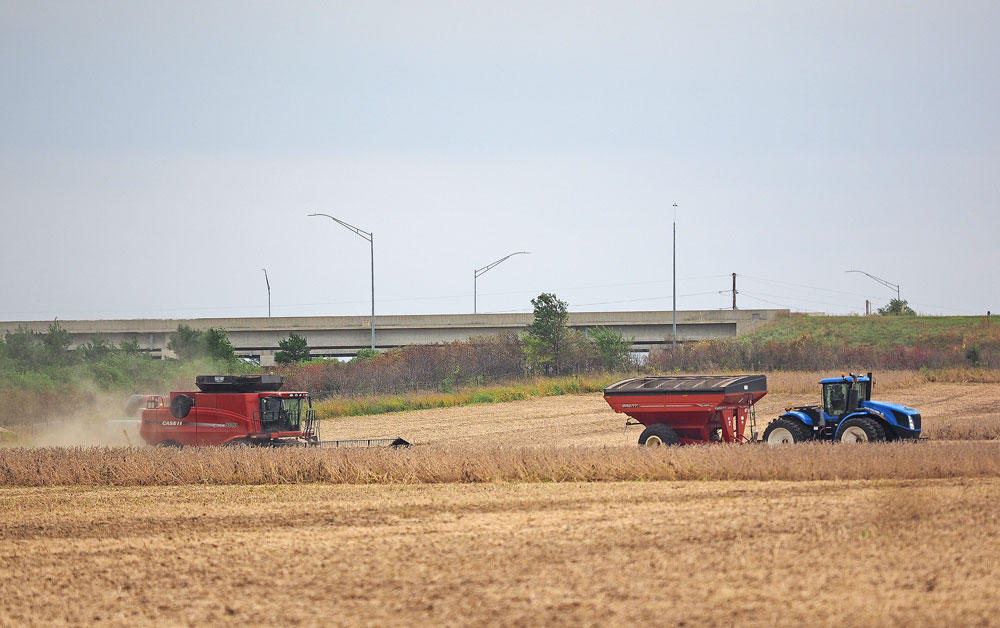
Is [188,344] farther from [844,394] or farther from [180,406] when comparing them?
[844,394]

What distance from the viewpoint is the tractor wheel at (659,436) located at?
24.1 meters

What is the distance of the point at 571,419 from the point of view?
1576 inches

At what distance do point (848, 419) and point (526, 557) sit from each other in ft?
43.3

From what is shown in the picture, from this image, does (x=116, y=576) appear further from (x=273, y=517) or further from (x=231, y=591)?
(x=273, y=517)

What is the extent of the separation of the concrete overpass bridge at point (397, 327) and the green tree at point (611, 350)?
17284mm

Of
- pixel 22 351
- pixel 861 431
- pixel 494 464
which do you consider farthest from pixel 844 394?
pixel 22 351

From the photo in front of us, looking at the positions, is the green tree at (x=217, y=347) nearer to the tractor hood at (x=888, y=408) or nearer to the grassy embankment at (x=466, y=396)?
the grassy embankment at (x=466, y=396)

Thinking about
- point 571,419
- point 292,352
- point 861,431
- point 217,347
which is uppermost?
point 217,347

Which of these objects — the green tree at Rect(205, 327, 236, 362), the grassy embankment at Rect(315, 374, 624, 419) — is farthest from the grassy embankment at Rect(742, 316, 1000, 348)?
the green tree at Rect(205, 327, 236, 362)

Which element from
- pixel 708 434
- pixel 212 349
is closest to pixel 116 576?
pixel 708 434

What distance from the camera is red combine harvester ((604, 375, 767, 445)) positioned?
24.1 metres

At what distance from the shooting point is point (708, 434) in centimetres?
2441

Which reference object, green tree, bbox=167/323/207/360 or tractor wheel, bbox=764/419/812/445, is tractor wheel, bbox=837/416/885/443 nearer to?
tractor wheel, bbox=764/419/812/445

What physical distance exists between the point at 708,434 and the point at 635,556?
12.7 meters
